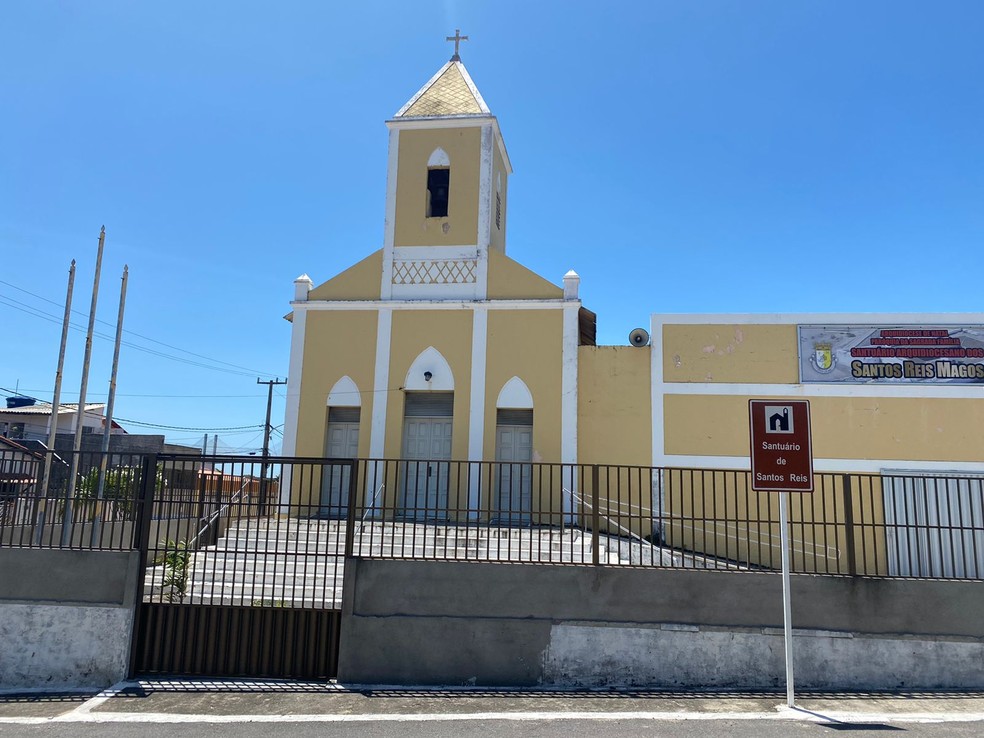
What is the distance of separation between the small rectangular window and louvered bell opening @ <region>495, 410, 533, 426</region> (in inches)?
194

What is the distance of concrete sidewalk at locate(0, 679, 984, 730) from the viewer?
681 centimetres

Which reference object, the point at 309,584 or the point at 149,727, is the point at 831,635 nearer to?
the point at 309,584

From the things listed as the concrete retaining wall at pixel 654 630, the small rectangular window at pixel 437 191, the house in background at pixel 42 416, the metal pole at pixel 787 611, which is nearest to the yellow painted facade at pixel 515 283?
the small rectangular window at pixel 437 191

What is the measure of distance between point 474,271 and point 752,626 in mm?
10426

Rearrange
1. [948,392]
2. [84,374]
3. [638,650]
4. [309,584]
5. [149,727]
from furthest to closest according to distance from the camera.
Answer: [84,374] < [948,392] < [309,584] < [638,650] < [149,727]

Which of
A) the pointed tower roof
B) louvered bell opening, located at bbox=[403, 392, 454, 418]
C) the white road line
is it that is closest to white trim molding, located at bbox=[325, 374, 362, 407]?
louvered bell opening, located at bbox=[403, 392, 454, 418]

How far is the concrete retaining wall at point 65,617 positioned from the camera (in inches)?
309

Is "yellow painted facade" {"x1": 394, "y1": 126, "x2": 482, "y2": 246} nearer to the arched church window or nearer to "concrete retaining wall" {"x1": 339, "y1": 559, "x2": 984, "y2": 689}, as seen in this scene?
the arched church window

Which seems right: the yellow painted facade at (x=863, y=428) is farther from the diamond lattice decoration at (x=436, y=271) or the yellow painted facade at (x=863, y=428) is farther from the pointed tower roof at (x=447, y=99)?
the pointed tower roof at (x=447, y=99)

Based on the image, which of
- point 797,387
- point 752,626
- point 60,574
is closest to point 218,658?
point 60,574

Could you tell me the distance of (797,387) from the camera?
1518 centimetres

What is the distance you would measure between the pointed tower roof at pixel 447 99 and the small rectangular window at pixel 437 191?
1.35 meters

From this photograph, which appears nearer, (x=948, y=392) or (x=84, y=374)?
(x=948, y=392)

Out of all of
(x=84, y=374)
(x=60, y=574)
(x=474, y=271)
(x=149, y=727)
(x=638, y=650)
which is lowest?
(x=149, y=727)
